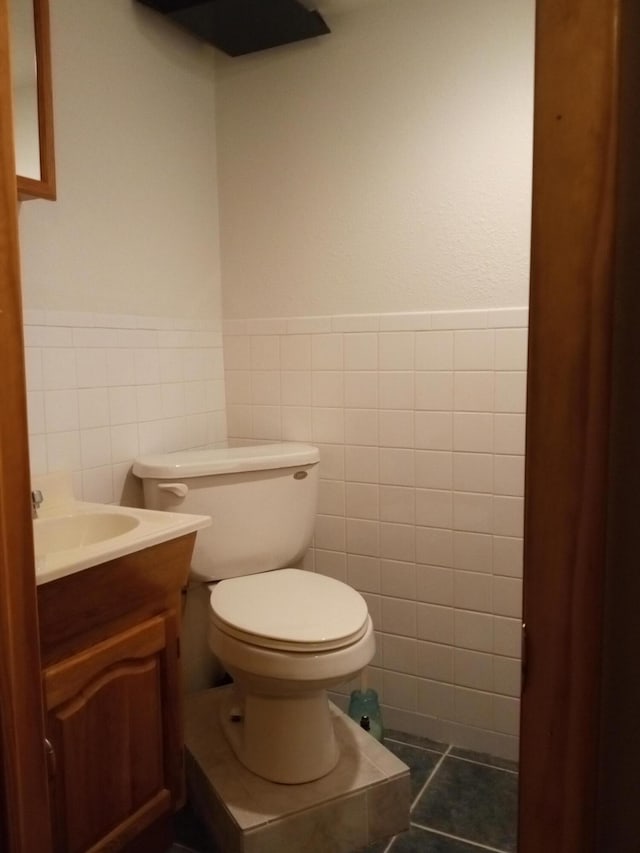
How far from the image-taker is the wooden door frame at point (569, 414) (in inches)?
15.6


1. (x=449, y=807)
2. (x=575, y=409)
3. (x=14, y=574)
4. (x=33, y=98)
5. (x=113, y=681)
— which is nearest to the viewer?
(x=575, y=409)

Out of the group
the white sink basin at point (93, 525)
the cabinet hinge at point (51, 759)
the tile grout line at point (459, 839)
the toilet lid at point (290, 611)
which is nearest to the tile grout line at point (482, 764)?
the tile grout line at point (459, 839)

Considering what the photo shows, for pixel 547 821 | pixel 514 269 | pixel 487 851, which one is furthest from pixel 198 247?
pixel 547 821

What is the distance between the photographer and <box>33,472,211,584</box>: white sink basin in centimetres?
136

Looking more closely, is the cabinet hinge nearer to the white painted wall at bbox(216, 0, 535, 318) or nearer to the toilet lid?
the toilet lid

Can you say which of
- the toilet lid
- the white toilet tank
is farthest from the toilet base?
the white toilet tank

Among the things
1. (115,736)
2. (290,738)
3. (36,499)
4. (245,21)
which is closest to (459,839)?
(290,738)

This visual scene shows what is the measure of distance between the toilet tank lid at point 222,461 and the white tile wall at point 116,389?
3.4 inches

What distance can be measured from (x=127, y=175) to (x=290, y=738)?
1567mm

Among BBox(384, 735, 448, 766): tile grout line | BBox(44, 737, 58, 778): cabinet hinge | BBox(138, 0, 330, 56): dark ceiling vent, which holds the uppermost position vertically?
BBox(138, 0, 330, 56): dark ceiling vent

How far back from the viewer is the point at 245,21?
1895 millimetres

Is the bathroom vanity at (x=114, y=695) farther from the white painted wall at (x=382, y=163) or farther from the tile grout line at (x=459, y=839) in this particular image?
the white painted wall at (x=382, y=163)

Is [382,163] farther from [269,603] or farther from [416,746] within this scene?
[416,746]

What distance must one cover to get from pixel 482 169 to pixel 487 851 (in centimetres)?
174
